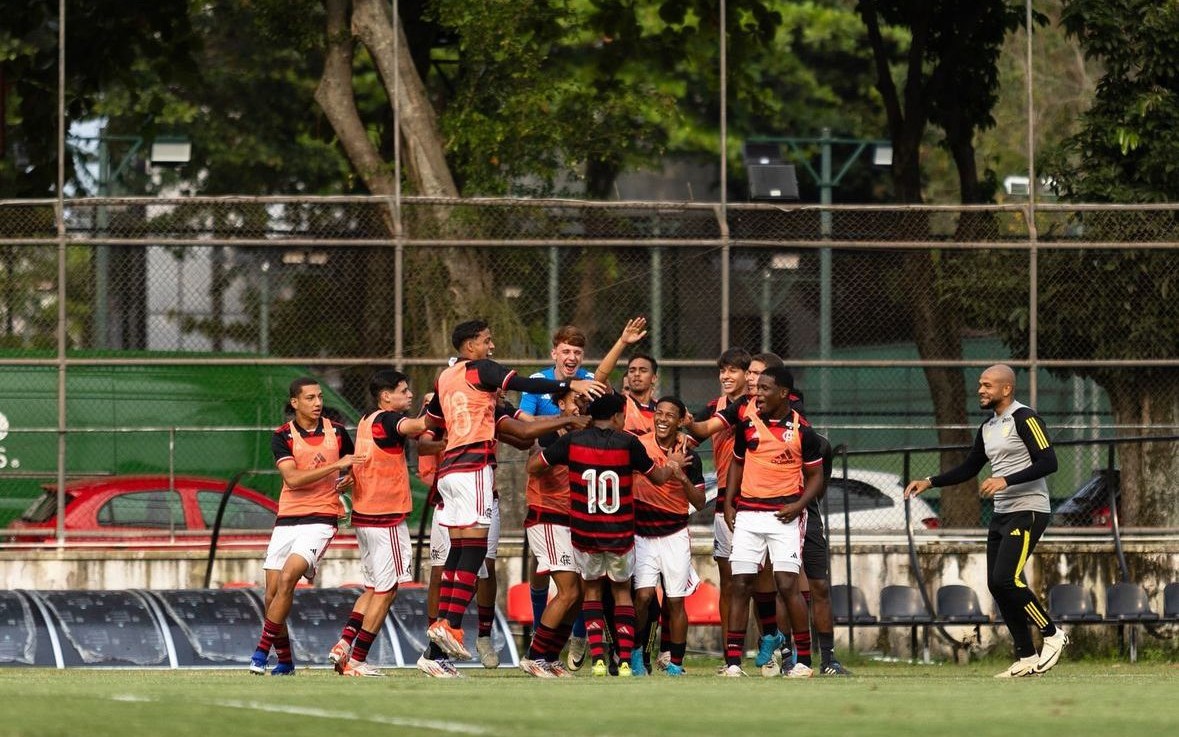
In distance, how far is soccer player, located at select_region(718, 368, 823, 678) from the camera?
12.7m

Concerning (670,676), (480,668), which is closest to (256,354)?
(480,668)

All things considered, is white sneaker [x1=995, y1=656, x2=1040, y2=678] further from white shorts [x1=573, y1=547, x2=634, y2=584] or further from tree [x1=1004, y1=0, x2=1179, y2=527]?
tree [x1=1004, y1=0, x2=1179, y2=527]

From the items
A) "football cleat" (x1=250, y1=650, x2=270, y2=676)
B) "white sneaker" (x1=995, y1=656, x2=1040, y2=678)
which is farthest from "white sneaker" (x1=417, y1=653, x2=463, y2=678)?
"white sneaker" (x1=995, y1=656, x2=1040, y2=678)

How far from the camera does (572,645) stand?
13.6 meters

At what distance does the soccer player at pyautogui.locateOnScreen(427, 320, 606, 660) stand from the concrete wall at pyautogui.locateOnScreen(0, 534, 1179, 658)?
5.42 metres

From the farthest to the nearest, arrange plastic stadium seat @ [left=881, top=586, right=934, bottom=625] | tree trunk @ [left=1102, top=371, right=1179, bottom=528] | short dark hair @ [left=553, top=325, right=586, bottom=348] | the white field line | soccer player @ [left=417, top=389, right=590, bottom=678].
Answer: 1. tree trunk @ [left=1102, top=371, right=1179, bottom=528]
2. plastic stadium seat @ [left=881, top=586, right=934, bottom=625]
3. short dark hair @ [left=553, top=325, right=586, bottom=348]
4. soccer player @ [left=417, top=389, right=590, bottom=678]
5. the white field line

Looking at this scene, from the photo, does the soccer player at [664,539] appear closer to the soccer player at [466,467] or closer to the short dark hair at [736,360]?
the short dark hair at [736,360]

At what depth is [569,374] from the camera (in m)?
12.8

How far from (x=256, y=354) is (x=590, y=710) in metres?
10.7

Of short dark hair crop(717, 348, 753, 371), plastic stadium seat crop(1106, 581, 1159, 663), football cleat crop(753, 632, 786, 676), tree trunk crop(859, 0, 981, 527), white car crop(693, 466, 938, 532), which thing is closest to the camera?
football cleat crop(753, 632, 786, 676)

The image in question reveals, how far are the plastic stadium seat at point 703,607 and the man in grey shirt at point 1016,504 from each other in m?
3.20

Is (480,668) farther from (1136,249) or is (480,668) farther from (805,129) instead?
(805,129)

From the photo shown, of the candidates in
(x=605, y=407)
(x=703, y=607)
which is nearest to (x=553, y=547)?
(x=605, y=407)

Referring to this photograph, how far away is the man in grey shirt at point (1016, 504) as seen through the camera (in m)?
12.5
